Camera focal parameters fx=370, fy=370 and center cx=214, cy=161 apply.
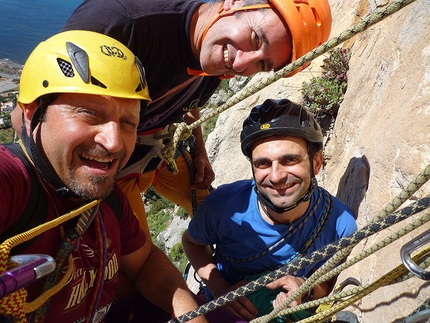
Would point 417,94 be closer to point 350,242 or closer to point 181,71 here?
point 350,242

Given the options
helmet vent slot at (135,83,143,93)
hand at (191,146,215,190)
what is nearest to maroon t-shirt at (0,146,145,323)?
helmet vent slot at (135,83,143,93)

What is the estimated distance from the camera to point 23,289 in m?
1.51

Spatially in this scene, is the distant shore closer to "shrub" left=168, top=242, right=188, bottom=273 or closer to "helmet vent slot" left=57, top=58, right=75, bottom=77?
"shrub" left=168, top=242, right=188, bottom=273

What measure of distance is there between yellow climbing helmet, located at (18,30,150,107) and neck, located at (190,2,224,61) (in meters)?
0.63

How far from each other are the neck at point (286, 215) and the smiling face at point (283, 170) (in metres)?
0.14

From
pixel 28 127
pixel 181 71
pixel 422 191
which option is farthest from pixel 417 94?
pixel 28 127

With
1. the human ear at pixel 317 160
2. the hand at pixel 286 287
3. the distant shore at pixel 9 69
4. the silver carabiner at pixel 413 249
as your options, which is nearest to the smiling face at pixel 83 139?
the silver carabiner at pixel 413 249

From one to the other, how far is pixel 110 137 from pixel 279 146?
1.32 m

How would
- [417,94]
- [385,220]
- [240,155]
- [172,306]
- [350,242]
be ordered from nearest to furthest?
[385,220] → [350,242] → [417,94] → [172,306] → [240,155]

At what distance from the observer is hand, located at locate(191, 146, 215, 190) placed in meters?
3.88

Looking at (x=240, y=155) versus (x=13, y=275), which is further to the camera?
(x=240, y=155)

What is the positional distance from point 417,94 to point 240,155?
16.5 feet

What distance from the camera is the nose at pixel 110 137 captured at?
1708 mm

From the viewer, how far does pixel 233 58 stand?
2307mm
